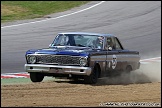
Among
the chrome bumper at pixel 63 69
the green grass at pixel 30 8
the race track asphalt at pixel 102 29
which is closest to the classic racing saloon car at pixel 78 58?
the chrome bumper at pixel 63 69

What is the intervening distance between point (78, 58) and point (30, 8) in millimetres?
21284

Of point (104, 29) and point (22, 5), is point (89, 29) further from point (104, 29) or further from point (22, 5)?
point (22, 5)

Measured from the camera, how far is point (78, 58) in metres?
13.5

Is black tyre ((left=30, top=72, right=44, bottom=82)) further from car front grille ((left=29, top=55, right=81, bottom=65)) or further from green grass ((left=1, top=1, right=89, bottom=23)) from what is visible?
green grass ((left=1, top=1, right=89, bottom=23))

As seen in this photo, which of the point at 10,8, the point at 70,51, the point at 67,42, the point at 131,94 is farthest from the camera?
the point at 10,8

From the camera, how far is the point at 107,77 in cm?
1532

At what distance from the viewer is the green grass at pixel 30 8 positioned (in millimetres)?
30969

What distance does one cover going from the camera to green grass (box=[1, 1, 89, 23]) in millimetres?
30969

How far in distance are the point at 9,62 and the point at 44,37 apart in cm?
646

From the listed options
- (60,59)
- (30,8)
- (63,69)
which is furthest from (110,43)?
(30,8)

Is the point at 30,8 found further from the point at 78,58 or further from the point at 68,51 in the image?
the point at 78,58

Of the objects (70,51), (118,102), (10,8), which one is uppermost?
(10,8)

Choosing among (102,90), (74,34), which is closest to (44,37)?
(74,34)

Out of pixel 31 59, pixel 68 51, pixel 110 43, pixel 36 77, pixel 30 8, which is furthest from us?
pixel 30 8
